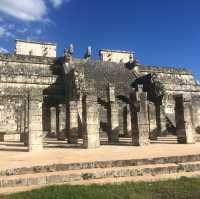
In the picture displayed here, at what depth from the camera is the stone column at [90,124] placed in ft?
46.1

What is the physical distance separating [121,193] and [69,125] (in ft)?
37.7

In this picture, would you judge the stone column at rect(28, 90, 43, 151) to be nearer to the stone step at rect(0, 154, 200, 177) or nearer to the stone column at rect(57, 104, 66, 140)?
the stone step at rect(0, 154, 200, 177)

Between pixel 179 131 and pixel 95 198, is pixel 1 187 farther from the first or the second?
pixel 179 131

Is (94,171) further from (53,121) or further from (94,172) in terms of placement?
(53,121)

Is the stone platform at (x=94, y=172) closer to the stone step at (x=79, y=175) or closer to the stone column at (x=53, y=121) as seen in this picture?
the stone step at (x=79, y=175)

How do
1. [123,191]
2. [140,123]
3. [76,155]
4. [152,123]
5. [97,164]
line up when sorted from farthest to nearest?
[152,123] → [140,123] → [76,155] → [97,164] → [123,191]

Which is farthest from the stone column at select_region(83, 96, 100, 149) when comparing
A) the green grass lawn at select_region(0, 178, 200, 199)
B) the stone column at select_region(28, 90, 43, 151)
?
the green grass lawn at select_region(0, 178, 200, 199)

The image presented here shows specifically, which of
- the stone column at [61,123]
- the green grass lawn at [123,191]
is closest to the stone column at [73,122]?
the stone column at [61,123]

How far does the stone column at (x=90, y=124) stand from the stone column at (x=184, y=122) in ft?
16.4

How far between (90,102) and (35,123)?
277cm

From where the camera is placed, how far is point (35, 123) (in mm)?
13562

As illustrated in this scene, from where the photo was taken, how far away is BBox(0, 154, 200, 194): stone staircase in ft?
22.9

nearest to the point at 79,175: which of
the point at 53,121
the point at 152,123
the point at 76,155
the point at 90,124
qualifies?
the point at 76,155

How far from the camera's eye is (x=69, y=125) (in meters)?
17.5
